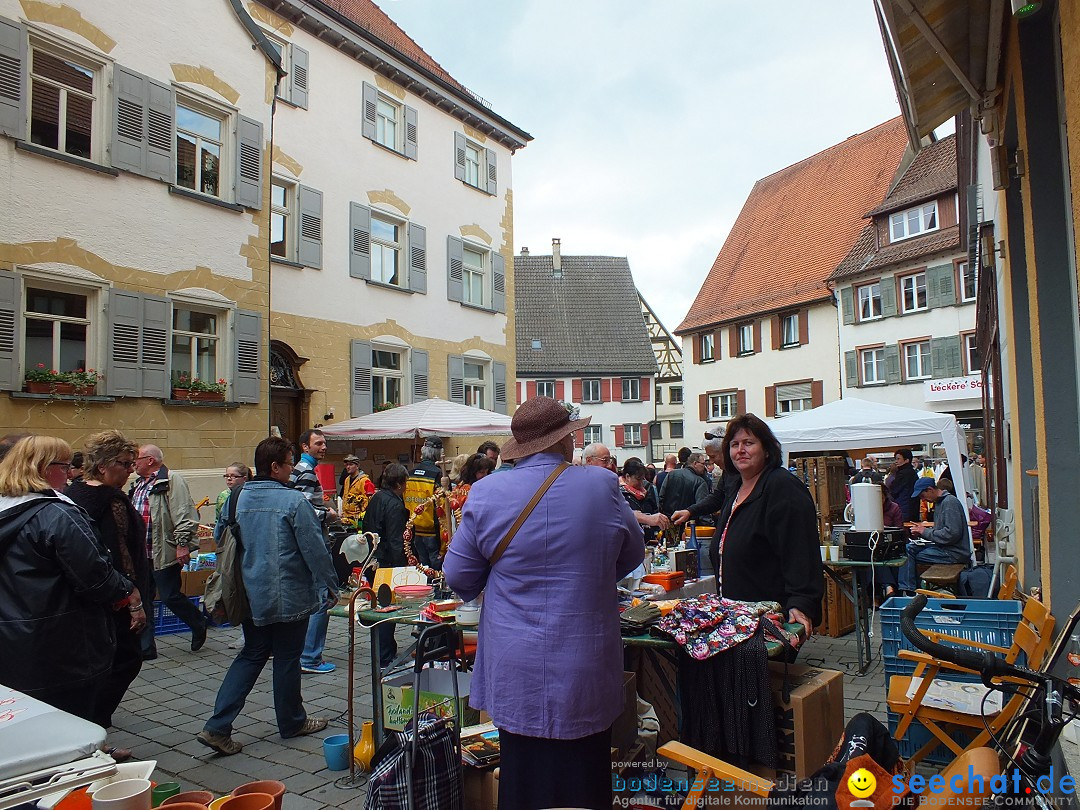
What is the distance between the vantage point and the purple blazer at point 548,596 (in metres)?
2.54

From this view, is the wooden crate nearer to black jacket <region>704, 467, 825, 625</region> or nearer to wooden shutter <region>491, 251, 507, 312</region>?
black jacket <region>704, 467, 825, 625</region>

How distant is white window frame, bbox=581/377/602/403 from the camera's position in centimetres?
3991

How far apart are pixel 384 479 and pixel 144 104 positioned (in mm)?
7143

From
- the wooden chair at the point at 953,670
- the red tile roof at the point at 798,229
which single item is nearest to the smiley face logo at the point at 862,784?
the wooden chair at the point at 953,670

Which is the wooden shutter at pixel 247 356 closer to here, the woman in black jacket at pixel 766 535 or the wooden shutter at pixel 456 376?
the wooden shutter at pixel 456 376

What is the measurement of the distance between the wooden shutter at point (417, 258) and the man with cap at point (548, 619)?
14335 mm

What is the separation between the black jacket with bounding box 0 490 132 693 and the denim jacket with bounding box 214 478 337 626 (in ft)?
3.27

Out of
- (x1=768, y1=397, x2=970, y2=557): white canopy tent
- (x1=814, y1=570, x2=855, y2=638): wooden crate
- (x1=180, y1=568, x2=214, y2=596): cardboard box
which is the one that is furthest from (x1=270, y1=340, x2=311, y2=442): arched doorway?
(x1=814, y1=570, x2=855, y2=638): wooden crate

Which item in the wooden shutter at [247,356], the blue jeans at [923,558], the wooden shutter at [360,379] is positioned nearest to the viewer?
the blue jeans at [923,558]

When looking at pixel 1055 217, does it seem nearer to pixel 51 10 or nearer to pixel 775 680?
pixel 775 680

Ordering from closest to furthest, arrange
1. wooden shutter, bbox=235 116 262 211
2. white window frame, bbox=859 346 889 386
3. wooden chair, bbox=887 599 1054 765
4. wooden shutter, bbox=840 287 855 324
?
1. wooden chair, bbox=887 599 1054 765
2. wooden shutter, bbox=235 116 262 211
3. white window frame, bbox=859 346 889 386
4. wooden shutter, bbox=840 287 855 324

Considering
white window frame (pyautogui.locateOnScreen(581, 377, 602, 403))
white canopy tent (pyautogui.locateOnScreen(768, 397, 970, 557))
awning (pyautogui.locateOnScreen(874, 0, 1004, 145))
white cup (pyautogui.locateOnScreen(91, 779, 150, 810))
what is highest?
white window frame (pyautogui.locateOnScreen(581, 377, 602, 403))

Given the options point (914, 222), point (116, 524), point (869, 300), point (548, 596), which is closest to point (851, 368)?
point (869, 300)

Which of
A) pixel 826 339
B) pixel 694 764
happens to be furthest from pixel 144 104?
pixel 826 339
